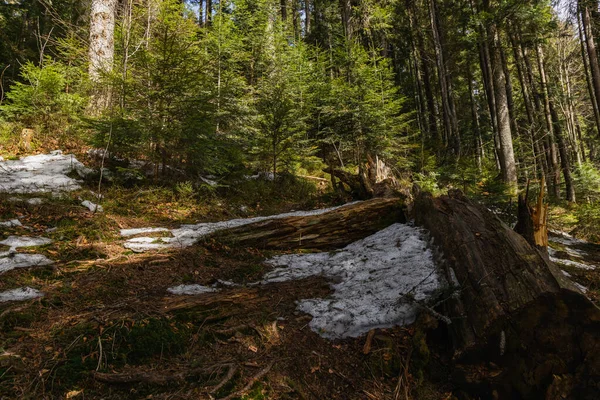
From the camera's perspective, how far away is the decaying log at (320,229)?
5.14 m

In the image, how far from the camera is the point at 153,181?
25.2 feet

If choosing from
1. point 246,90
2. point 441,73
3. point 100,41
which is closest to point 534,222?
point 246,90

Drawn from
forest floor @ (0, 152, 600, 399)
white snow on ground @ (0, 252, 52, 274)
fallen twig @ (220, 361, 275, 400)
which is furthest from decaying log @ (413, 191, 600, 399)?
white snow on ground @ (0, 252, 52, 274)

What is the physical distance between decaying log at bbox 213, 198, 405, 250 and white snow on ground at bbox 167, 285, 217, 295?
143 centimetres

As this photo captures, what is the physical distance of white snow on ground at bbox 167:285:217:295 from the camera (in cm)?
340

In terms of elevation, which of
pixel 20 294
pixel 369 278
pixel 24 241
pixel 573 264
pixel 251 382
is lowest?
pixel 251 382

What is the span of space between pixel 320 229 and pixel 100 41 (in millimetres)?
9464

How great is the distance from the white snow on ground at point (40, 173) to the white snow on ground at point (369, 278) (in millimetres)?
5189

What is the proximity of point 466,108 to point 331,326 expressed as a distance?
30.9 m

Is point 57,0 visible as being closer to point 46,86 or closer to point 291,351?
point 46,86

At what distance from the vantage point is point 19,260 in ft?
12.0

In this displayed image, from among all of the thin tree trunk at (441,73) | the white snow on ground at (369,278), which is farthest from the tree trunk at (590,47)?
the white snow on ground at (369,278)

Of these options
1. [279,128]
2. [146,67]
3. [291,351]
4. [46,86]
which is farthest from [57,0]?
[291,351]

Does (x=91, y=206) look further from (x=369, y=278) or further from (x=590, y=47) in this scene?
(x=590, y=47)
